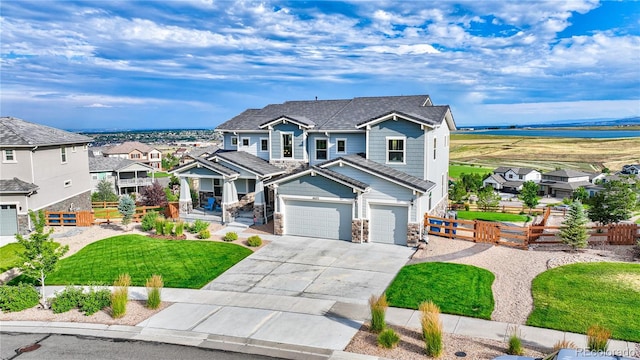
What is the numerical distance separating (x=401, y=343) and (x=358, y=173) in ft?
39.8

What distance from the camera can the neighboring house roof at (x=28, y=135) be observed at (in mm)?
26031

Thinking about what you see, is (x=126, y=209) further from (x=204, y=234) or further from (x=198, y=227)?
(x=204, y=234)

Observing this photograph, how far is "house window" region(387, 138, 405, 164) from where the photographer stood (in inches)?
944

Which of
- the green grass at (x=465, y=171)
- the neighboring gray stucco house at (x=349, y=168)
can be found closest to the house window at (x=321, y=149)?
the neighboring gray stucco house at (x=349, y=168)

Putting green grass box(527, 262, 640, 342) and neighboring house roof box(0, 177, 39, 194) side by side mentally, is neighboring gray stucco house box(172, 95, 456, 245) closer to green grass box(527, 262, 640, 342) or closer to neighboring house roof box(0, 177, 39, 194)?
green grass box(527, 262, 640, 342)

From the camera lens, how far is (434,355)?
10.6 meters

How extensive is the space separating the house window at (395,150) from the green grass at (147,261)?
30.5 feet

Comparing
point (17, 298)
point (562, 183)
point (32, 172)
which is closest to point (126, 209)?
point (32, 172)

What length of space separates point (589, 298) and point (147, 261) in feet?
56.3

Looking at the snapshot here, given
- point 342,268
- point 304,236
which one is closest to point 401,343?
point 342,268

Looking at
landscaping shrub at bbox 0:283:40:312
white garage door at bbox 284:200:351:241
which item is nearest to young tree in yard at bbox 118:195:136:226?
white garage door at bbox 284:200:351:241

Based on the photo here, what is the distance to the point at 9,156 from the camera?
26172 mm

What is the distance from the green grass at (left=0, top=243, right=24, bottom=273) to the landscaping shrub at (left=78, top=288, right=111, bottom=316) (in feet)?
18.8

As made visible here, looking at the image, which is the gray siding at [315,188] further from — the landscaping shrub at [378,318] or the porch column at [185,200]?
the landscaping shrub at [378,318]
